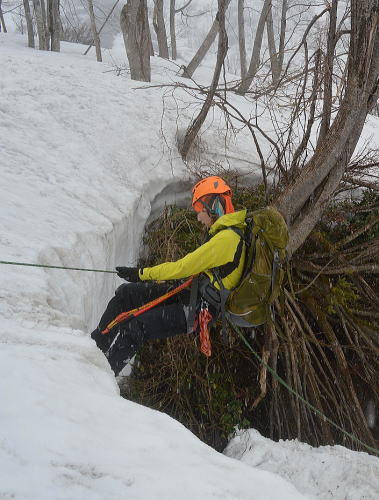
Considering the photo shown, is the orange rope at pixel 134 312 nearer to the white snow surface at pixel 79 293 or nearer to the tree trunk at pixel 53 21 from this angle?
the white snow surface at pixel 79 293

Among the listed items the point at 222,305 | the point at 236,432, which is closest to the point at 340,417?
the point at 236,432

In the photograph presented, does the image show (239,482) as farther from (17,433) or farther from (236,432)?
(236,432)

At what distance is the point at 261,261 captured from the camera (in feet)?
10.9

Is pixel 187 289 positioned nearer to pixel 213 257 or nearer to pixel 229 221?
pixel 213 257

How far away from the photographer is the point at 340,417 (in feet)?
15.5

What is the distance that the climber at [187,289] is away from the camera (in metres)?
3.24

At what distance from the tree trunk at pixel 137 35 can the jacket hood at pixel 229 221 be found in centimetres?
614

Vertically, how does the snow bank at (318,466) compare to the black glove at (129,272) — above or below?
below

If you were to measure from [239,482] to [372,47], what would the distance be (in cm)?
397

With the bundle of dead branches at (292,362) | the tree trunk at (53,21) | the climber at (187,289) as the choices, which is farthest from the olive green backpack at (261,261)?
the tree trunk at (53,21)

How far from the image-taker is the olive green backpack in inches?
129

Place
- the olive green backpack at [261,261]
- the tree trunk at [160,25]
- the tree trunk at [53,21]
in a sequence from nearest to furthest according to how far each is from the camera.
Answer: the olive green backpack at [261,261], the tree trunk at [53,21], the tree trunk at [160,25]

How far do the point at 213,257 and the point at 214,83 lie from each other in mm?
2921

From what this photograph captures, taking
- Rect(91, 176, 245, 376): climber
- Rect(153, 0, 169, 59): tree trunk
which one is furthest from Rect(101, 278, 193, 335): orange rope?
Rect(153, 0, 169, 59): tree trunk
